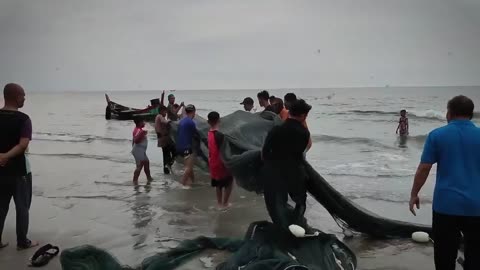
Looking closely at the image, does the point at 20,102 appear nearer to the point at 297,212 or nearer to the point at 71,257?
the point at 71,257

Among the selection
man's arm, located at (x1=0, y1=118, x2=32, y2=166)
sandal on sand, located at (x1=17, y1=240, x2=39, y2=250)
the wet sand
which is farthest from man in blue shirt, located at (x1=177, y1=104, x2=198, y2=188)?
man's arm, located at (x1=0, y1=118, x2=32, y2=166)

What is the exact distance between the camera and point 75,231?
20.1 feet

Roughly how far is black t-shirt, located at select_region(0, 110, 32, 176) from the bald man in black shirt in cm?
264

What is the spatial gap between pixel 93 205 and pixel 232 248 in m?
3.77

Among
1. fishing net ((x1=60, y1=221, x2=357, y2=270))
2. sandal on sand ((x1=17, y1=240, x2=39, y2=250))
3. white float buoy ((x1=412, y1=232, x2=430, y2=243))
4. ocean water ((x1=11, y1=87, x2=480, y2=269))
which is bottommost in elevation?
ocean water ((x1=11, y1=87, x2=480, y2=269))

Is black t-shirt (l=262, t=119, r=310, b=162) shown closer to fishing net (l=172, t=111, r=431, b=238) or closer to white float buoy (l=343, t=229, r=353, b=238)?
fishing net (l=172, t=111, r=431, b=238)

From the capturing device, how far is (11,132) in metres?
4.75

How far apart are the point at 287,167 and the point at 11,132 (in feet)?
9.90

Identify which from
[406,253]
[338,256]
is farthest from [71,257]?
[406,253]

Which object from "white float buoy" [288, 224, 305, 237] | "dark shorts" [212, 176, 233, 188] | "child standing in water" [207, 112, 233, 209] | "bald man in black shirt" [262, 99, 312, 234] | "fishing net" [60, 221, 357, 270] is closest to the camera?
"fishing net" [60, 221, 357, 270]

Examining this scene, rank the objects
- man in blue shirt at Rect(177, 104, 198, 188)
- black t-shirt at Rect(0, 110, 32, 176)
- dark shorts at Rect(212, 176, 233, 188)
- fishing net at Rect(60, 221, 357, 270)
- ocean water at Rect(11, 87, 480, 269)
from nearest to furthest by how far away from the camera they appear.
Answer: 1. fishing net at Rect(60, 221, 357, 270)
2. black t-shirt at Rect(0, 110, 32, 176)
3. ocean water at Rect(11, 87, 480, 269)
4. dark shorts at Rect(212, 176, 233, 188)
5. man in blue shirt at Rect(177, 104, 198, 188)

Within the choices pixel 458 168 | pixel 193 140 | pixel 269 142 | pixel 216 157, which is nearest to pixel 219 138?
pixel 216 157

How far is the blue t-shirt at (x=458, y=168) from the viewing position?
346 centimetres

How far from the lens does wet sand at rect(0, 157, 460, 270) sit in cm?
502
